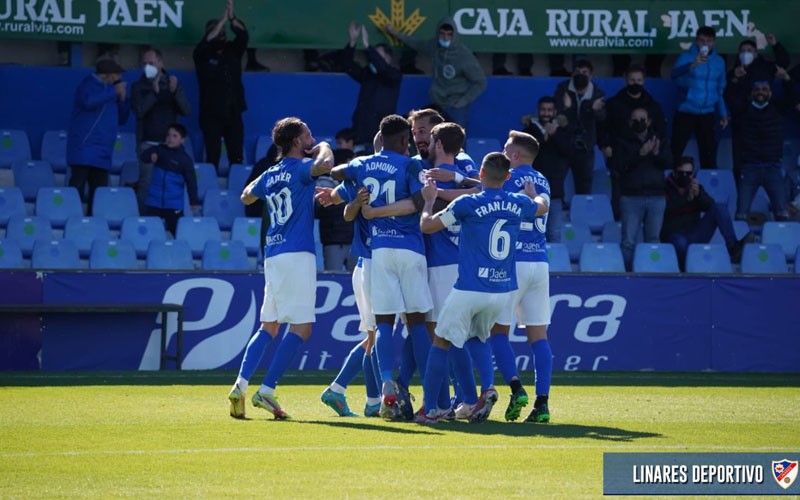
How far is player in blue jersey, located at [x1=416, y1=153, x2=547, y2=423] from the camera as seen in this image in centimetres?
936

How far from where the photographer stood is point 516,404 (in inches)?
389

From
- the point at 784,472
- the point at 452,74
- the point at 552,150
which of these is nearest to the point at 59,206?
the point at 452,74

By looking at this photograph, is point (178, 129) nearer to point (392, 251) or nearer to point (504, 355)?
point (392, 251)

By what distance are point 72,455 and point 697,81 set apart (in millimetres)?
12260

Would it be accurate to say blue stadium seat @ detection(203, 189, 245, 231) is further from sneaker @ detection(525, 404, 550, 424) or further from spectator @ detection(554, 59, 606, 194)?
sneaker @ detection(525, 404, 550, 424)

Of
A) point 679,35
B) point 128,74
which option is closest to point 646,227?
point 679,35

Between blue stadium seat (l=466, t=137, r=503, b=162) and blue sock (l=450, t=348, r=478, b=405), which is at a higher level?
blue stadium seat (l=466, t=137, r=503, b=162)

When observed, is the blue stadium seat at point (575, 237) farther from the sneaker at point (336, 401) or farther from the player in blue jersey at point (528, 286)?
the sneaker at point (336, 401)

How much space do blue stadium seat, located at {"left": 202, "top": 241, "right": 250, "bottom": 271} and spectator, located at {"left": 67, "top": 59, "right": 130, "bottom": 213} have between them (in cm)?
202

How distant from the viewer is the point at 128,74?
18750 millimetres

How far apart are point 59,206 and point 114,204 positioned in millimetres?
636

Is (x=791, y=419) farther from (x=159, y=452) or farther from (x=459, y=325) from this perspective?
(x=159, y=452)

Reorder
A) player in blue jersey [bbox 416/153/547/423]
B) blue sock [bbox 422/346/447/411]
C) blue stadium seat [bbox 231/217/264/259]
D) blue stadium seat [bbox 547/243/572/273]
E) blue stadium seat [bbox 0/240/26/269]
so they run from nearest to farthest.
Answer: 1. player in blue jersey [bbox 416/153/547/423]
2. blue sock [bbox 422/346/447/411]
3. blue stadium seat [bbox 0/240/26/269]
4. blue stadium seat [bbox 547/243/572/273]
5. blue stadium seat [bbox 231/217/264/259]

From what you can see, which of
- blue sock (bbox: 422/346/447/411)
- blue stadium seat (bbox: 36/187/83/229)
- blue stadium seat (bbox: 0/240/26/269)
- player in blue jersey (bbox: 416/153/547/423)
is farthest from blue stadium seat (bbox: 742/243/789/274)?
blue sock (bbox: 422/346/447/411)
